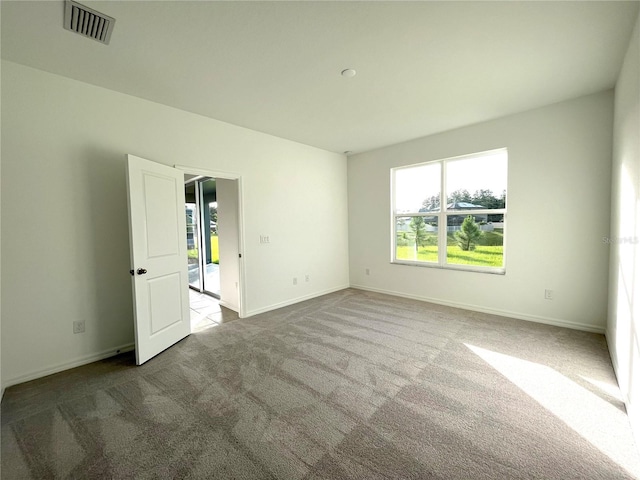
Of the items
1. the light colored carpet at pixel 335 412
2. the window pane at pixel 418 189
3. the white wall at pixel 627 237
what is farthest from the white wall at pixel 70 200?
the white wall at pixel 627 237

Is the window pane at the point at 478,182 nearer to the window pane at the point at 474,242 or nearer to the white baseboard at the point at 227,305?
the window pane at the point at 474,242

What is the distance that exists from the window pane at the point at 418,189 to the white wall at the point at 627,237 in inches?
79.9

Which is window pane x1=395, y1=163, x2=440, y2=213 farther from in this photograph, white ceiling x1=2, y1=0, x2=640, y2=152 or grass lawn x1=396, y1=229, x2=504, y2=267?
white ceiling x1=2, y1=0, x2=640, y2=152

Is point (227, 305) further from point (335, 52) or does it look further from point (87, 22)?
point (335, 52)

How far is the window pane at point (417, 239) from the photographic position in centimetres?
442

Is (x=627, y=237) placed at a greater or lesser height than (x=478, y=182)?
lesser

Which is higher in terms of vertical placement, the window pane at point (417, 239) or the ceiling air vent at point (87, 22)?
the ceiling air vent at point (87, 22)

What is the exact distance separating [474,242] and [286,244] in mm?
2899

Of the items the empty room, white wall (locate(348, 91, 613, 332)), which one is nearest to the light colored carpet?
the empty room

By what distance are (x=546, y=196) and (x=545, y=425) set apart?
2.72 meters

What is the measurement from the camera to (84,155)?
2.58m

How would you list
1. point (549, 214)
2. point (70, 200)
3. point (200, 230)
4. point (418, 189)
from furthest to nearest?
point (200, 230), point (418, 189), point (549, 214), point (70, 200)

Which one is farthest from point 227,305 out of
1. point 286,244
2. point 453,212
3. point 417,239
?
point 453,212

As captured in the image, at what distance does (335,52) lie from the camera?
2.14 m
